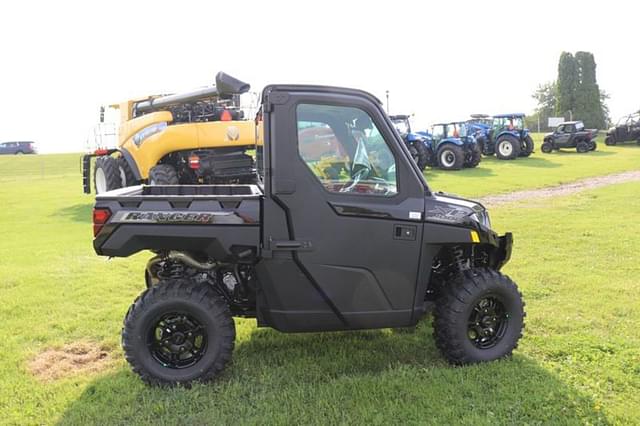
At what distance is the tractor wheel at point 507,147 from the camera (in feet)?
86.1

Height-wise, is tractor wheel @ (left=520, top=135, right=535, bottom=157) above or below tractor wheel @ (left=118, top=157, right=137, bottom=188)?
above

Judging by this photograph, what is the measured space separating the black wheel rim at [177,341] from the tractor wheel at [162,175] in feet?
26.8

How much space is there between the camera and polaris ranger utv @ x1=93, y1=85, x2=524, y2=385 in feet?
12.0

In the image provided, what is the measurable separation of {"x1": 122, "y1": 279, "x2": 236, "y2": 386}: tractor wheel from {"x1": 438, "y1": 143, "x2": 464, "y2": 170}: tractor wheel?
19639mm

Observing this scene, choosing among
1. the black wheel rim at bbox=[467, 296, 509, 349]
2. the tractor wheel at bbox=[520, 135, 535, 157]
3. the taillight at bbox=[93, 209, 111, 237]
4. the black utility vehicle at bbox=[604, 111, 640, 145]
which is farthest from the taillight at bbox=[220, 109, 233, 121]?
the black utility vehicle at bbox=[604, 111, 640, 145]

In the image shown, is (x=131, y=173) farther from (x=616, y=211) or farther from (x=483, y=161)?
(x=483, y=161)

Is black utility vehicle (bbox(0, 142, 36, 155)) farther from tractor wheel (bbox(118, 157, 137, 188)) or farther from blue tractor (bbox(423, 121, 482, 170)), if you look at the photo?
tractor wheel (bbox(118, 157, 137, 188))

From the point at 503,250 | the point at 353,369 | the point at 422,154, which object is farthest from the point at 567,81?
the point at 353,369

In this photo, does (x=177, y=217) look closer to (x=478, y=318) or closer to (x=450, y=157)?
(x=478, y=318)

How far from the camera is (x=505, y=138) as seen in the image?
26422mm

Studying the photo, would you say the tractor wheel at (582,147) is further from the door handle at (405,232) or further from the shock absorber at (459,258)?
the door handle at (405,232)

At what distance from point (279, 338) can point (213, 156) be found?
787 centimetres

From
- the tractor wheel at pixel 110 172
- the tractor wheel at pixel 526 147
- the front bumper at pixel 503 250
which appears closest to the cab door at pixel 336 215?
the front bumper at pixel 503 250

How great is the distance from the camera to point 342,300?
12.5 feet
